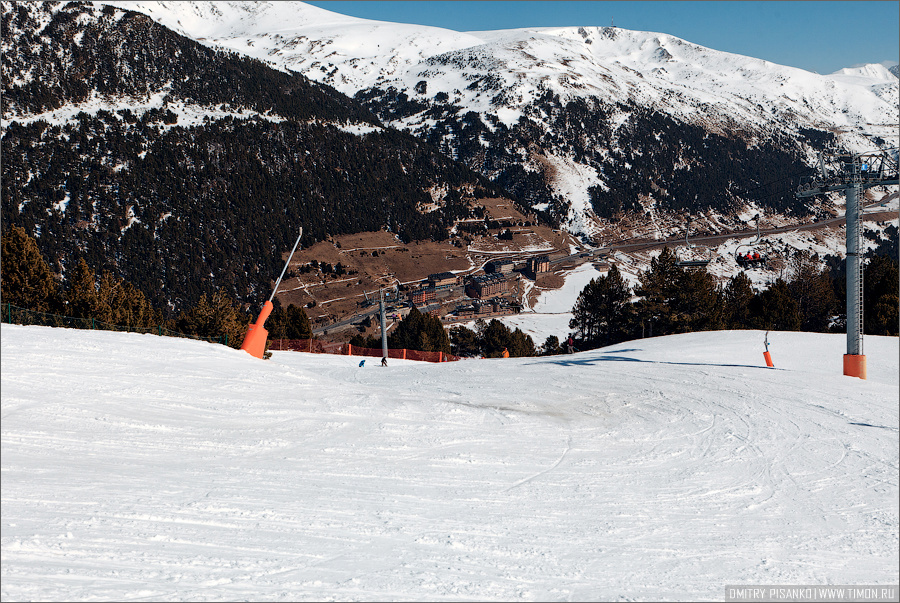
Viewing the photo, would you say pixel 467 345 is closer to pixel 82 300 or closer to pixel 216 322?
pixel 216 322

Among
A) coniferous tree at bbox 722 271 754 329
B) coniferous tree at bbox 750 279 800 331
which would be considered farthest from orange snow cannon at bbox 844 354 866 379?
coniferous tree at bbox 722 271 754 329

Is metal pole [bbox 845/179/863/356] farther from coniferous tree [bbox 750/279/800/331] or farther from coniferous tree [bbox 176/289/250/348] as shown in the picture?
coniferous tree [bbox 176/289/250/348]

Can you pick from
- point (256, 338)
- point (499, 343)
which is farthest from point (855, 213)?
point (499, 343)

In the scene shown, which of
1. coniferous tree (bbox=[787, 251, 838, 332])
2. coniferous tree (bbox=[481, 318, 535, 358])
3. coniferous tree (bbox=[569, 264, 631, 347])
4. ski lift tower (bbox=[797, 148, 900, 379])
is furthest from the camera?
coniferous tree (bbox=[481, 318, 535, 358])

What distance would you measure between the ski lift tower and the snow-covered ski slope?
156 centimetres

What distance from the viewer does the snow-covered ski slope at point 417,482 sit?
29.5ft

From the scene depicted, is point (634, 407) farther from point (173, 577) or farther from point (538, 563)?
point (173, 577)

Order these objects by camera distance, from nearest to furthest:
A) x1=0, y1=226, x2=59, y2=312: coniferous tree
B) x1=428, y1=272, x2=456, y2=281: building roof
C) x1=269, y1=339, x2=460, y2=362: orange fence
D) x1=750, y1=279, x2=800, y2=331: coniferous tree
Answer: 1. x1=0, y1=226, x2=59, y2=312: coniferous tree
2. x1=269, y1=339, x2=460, y2=362: orange fence
3. x1=750, y1=279, x2=800, y2=331: coniferous tree
4. x1=428, y1=272, x2=456, y2=281: building roof

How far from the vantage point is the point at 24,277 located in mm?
42219

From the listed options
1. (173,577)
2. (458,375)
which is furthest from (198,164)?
(173,577)

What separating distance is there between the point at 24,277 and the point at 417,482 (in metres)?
39.2

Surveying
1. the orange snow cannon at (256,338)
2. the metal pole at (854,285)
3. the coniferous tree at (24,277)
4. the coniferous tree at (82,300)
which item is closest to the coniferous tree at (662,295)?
the metal pole at (854,285)

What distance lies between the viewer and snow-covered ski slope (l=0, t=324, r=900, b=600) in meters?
9.00

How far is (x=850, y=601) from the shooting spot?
9180 millimetres
